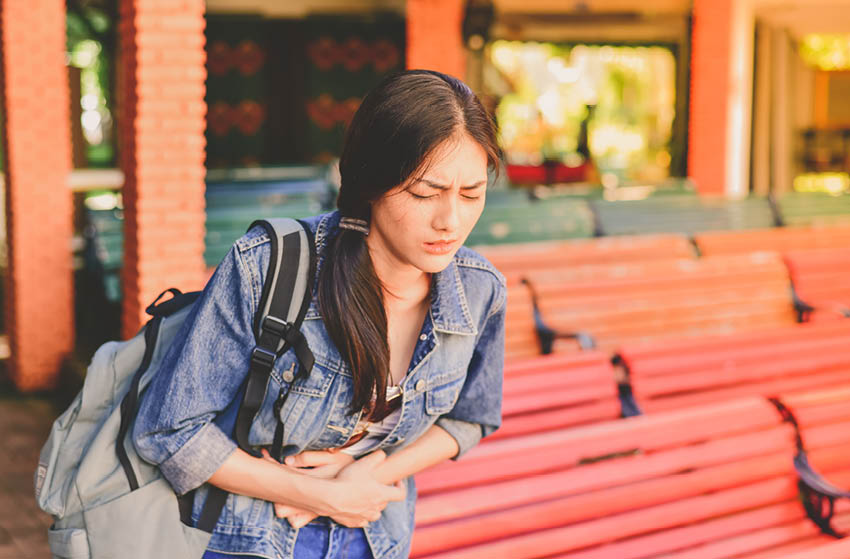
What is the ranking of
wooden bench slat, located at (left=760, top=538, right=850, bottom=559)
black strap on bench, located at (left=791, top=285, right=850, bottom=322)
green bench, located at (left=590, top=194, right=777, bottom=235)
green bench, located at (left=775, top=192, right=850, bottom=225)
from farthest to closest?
green bench, located at (left=775, top=192, right=850, bottom=225) → green bench, located at (left=590, top=194, right=777, bottom=235) → black strap on bench, located at (left=791, top=285, right=850, bottom=322) → wooden bench slat, located at (left=760, top=538, right=850, bottom=559)

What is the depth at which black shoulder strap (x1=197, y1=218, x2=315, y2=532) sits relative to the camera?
1.74 m

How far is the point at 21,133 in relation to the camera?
6727mm

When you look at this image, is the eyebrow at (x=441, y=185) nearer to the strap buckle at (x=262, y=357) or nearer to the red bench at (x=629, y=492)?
the strap buckle at (x=262, y=357)

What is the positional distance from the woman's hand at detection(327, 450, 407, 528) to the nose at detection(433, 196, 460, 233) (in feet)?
1.70

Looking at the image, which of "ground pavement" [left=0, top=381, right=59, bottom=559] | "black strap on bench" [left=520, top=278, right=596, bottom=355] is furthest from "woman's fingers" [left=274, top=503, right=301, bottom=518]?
"black strap on bench" [left=520, top=278, right=596, bottom=355]

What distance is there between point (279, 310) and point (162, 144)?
4079mm

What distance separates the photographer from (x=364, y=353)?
71.8 inches

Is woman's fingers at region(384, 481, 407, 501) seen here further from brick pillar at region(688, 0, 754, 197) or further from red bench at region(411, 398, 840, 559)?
brick pillar at region(688, 0, 754, 197)

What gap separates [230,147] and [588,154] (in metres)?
6.75

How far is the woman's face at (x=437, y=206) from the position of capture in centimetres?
176

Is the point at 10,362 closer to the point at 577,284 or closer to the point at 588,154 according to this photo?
the point at 577,284

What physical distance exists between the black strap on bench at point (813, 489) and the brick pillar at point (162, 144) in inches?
137

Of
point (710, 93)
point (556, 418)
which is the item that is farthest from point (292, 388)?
point (710, 93)

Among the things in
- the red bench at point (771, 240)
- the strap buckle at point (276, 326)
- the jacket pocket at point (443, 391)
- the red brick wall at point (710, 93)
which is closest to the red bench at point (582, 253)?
the red bench at point (771, 240)
